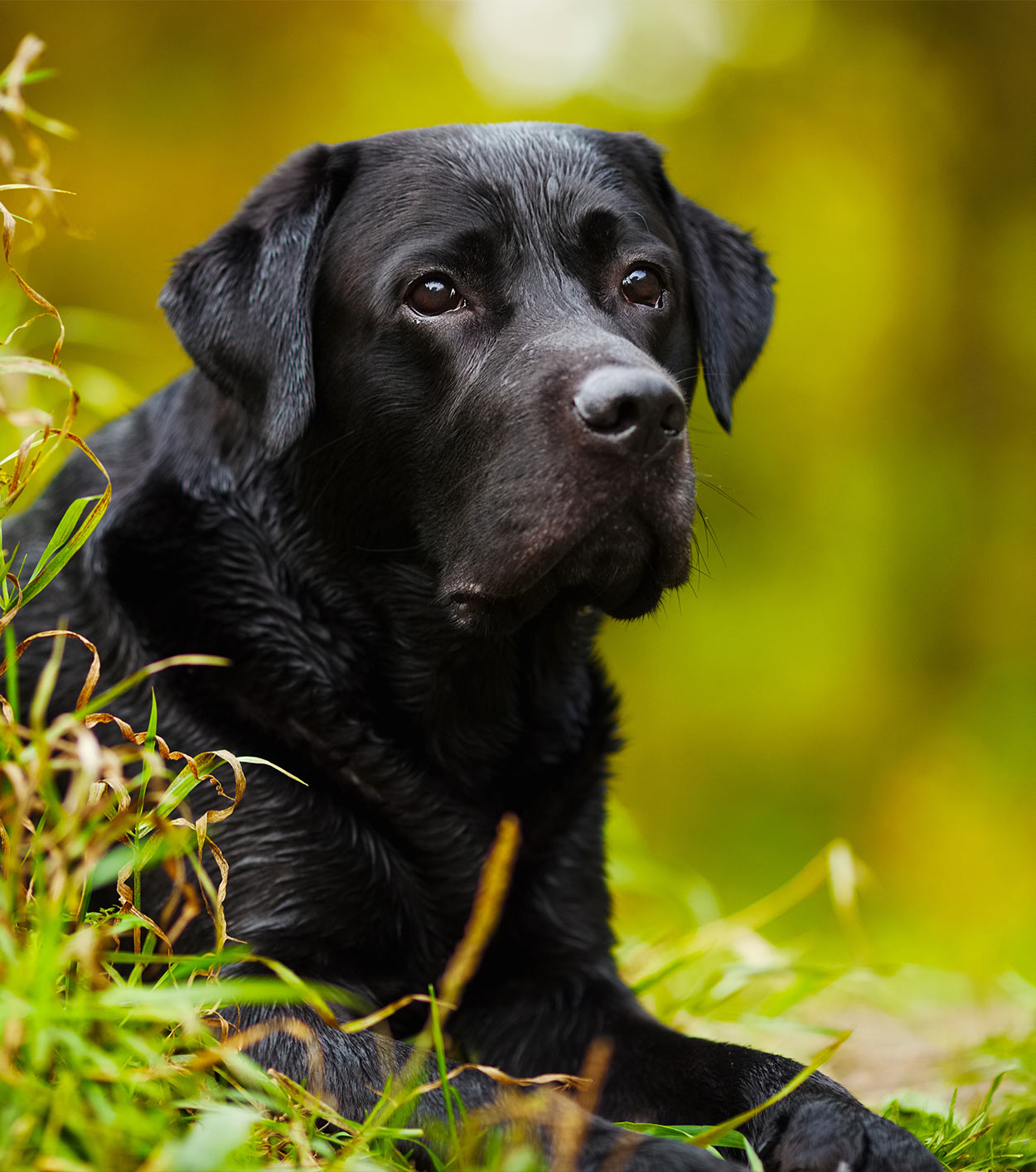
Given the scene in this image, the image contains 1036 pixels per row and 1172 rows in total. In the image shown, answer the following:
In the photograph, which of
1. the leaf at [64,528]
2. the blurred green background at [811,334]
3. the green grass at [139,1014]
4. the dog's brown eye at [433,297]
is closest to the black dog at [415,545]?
the dog's brown eye at [433,297]

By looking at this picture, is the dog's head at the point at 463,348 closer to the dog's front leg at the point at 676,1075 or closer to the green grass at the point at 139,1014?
the green grass at the point at 139,1014

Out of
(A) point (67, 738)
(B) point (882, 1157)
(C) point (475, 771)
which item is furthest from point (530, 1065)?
(A) point (67, 738)

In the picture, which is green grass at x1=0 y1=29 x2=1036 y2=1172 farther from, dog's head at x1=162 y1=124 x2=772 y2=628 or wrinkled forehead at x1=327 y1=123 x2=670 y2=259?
wrinkled forehead at x1=327 y1=123 x2=670 y2=259

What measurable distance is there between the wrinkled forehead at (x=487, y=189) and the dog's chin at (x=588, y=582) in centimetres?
62

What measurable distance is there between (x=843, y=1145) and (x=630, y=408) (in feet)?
3.64

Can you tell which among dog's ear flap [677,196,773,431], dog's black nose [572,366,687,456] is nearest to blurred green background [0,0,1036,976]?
dog's ear flap [677,196,773,431]

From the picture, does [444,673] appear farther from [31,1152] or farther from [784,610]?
[784,610]

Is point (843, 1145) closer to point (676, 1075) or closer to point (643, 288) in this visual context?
point (676, 1075)

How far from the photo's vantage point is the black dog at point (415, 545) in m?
2.08

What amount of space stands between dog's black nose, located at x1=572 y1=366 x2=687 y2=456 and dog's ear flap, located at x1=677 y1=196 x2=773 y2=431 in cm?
67

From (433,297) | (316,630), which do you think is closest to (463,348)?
(433,297)

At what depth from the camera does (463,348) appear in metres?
2.22

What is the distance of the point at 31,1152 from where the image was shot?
4.22 ft

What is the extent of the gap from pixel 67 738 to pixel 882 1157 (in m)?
1.52
